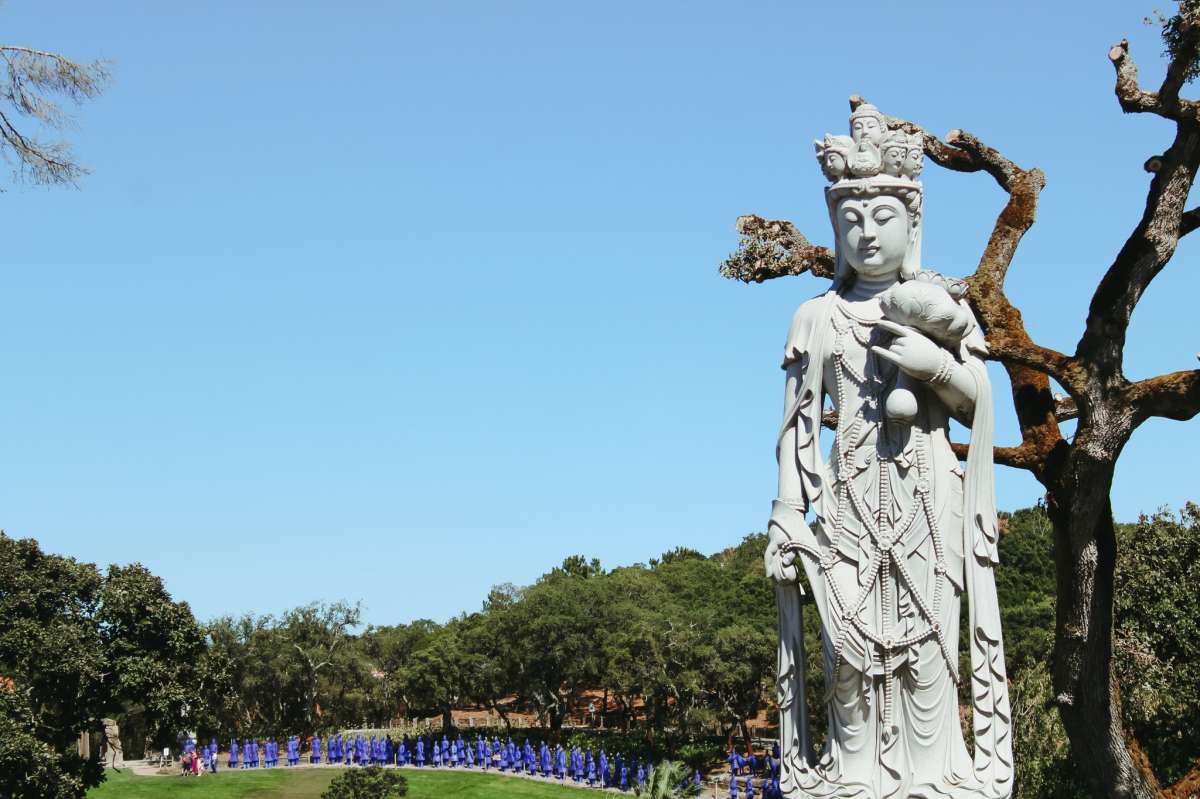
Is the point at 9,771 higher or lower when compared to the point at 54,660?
lower

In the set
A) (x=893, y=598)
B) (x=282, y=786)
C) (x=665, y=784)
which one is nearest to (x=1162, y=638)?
(x=665, y=784)

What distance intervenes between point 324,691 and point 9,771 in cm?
3268

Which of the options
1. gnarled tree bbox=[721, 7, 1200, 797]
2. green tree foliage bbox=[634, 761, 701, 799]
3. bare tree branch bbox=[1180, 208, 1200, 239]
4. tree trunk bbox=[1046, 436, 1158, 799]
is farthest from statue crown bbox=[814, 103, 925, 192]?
green tree foliage bbox=[634, 761, 701, 799]

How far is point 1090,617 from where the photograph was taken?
12.8 metres

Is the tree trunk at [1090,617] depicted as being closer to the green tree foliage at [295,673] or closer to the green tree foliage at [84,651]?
the green tree foliage at [84,651]

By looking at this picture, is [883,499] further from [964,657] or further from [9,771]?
[964,657]

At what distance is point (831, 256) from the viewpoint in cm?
1565

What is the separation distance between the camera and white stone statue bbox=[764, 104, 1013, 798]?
9.81m

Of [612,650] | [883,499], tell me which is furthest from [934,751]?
[612,650]

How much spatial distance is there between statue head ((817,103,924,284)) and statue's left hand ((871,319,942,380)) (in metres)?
0.70

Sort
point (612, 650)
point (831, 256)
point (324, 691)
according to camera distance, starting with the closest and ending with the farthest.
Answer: point (831, 256) < point (612, 650) < point (324, 691)

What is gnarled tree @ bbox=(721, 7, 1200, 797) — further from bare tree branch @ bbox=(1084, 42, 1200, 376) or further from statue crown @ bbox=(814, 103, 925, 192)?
statue crown @ bbox=(814, 103, 925, 192)

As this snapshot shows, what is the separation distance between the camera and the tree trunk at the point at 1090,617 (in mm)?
12578

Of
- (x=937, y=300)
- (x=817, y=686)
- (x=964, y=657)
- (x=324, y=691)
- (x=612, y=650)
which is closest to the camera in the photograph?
(x=937, y=300)
